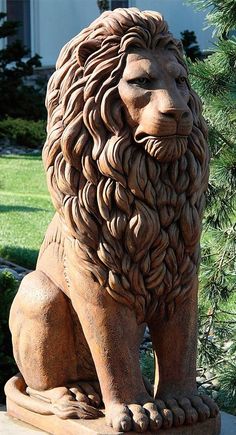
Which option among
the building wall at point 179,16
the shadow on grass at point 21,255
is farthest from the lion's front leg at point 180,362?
the building wall at point 179,16

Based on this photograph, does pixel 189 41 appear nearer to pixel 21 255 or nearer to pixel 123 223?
pixel 21 255

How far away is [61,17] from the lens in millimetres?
18219

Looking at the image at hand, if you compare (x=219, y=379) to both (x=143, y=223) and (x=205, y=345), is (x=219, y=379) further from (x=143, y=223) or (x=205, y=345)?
(x=143, y=223)

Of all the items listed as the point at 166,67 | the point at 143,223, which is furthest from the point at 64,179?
the point at 166,67

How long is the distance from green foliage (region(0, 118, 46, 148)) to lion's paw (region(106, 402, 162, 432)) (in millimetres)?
12290

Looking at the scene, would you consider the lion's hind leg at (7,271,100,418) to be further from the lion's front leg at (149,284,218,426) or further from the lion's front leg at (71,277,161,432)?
the lion's front leg at (149,284,218,426)

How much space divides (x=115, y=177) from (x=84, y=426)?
2.60 feet

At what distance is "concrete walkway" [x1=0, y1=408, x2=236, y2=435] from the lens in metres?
3.12

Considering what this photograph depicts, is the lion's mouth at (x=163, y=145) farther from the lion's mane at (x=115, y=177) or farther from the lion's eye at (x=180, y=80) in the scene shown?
the lion's eye at (x=180, y=80)

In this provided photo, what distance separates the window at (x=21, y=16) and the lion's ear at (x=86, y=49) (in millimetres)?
16402

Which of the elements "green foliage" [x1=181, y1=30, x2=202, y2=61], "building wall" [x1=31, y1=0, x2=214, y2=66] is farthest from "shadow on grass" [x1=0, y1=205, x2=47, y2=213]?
"building wall" [x1=31, y1=0, x2=214, y2=66]

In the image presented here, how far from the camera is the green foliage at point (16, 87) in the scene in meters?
16.4

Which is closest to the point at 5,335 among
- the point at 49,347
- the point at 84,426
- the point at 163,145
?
the point at 49,347

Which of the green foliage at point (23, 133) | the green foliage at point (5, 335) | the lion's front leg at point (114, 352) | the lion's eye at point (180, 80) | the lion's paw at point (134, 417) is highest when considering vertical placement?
the lion's eye at point (180, 80)
